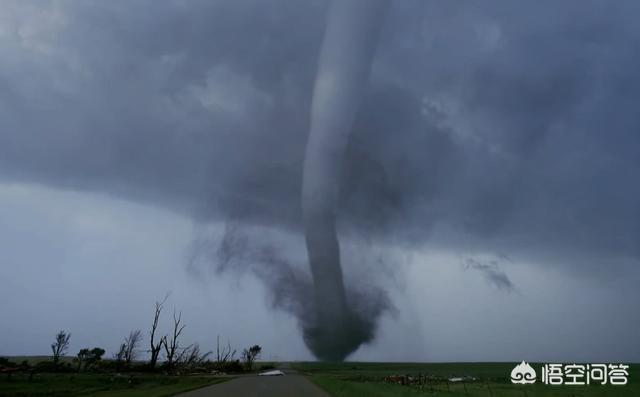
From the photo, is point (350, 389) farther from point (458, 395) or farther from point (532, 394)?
point (532, 394)

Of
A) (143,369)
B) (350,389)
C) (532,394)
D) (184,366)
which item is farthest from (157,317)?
(532,394)

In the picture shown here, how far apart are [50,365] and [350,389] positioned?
274ft

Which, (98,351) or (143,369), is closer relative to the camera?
(143,369)

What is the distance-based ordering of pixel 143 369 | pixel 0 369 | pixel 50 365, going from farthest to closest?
pixel 143 369, pixel 50 365, pixel 0 369

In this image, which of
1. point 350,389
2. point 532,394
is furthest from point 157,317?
point 532,394

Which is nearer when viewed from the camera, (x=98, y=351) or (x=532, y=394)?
(x=532, y=394)

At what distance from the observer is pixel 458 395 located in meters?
41.2

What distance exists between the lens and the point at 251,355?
17175cm

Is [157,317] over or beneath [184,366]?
over

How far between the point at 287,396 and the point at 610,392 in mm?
36953

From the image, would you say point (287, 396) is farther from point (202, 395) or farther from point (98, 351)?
point (98, 351)

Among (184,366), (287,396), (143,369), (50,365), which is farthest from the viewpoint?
(184,366)

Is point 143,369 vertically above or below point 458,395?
below

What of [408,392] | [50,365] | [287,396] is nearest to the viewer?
[287,396]
